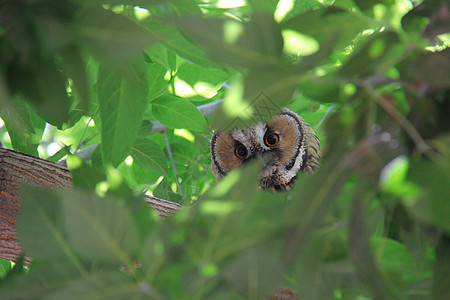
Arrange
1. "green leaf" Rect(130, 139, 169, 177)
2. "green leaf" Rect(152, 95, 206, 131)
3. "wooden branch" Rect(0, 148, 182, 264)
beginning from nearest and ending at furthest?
1. "wooden branch" Rect(0, 148, 182, 264)
2. "green leaf" Rect(152, 95, 206, 131)
3. "green leaf" Rect(130, 139, 169, 177)

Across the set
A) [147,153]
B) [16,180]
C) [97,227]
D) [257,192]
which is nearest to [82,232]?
[97,227]

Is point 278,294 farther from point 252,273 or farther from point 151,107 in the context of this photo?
point 151,107

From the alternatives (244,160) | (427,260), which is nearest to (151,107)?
(244,160)

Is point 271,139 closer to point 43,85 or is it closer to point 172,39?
point 172,39

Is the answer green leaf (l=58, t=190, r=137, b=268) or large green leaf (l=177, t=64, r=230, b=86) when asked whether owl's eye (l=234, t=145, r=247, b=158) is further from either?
green leaf (l=58, t=190, r=137, b=268)

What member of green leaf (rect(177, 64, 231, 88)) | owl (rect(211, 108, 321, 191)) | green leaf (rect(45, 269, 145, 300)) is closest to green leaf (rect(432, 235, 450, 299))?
green leaf (rect(45, 269, 145, 300))
